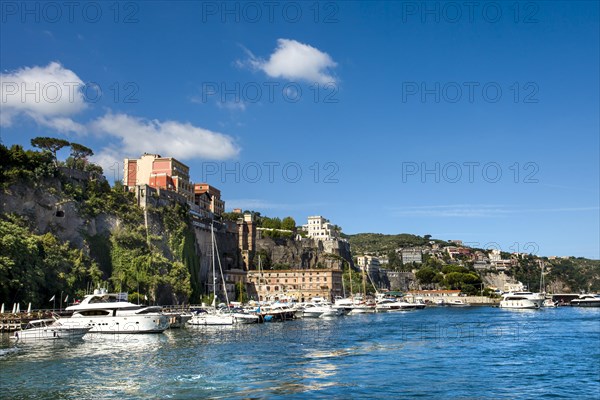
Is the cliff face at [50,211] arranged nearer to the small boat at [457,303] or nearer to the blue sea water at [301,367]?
the blue sea water at [301,367]

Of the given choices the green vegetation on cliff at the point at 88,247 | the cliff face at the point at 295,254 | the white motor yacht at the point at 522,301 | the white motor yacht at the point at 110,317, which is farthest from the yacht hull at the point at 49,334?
the white motor yacht at the point at 522,301

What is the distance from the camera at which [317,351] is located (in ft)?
134

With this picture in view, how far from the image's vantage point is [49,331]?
4575 cm

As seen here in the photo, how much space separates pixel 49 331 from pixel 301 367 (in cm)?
2381

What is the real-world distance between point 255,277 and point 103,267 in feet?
197

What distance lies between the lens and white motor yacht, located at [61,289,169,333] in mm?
50094

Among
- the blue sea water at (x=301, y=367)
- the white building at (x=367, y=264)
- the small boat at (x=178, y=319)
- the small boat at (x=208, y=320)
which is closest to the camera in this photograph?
the blue sea water at (x=301, y=367)

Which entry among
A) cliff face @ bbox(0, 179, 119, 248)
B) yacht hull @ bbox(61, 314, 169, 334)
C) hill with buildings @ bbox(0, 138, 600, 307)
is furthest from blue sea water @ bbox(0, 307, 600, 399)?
cliff face @ bbox(0, 179, 119, 248)

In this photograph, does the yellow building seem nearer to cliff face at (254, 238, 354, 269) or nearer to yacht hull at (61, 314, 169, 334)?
cliff face at (254, 238, 354, 269)

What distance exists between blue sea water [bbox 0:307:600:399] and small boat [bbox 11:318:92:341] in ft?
4.81

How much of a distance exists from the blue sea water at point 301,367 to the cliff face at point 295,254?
90.5 metres

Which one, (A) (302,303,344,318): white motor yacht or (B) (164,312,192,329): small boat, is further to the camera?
(A) (302,303,344,318): white motor yacht

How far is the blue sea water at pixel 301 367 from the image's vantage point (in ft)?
85.0

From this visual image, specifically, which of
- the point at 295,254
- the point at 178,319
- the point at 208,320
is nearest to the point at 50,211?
the point at 178,319
